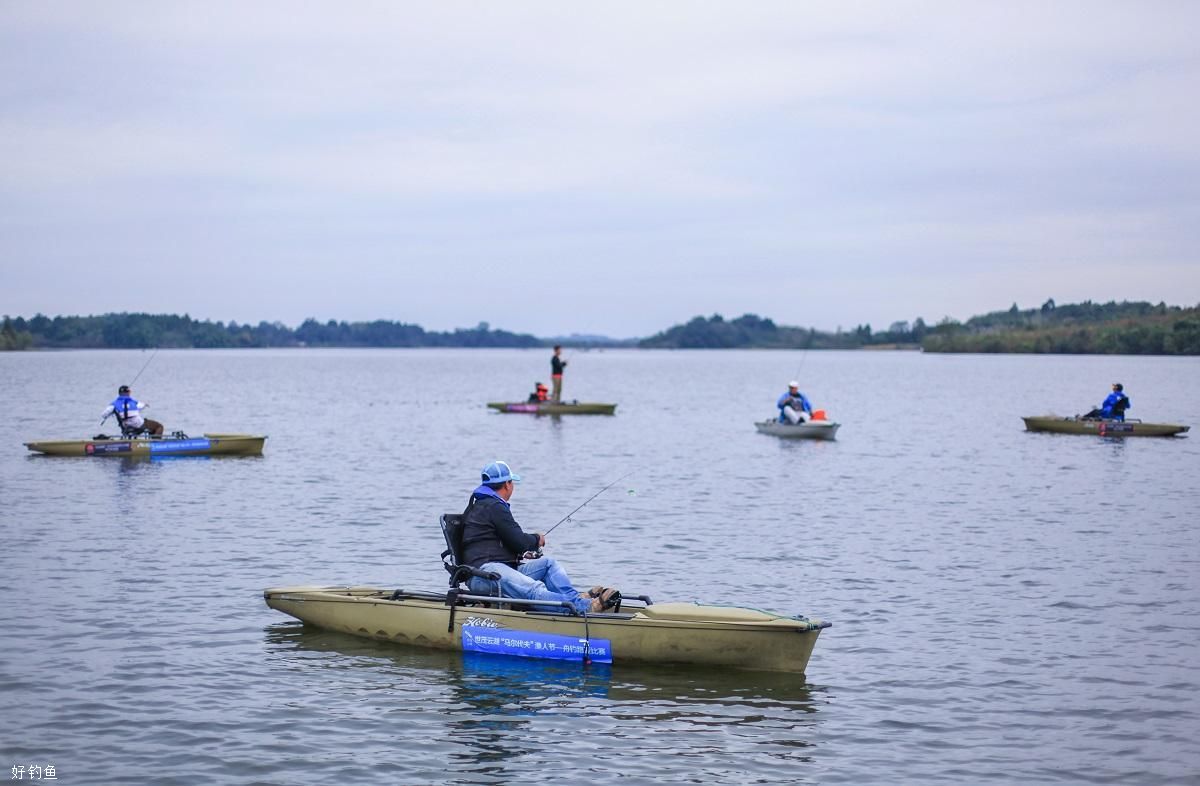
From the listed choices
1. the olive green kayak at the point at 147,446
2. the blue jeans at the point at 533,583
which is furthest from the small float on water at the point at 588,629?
the olive green kayak at the point at 147,446

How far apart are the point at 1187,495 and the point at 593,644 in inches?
845

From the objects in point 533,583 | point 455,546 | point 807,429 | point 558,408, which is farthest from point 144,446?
point 533,583

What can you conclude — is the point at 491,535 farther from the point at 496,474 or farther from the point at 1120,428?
the point at 1120,428

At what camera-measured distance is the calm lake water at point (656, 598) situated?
451 inches

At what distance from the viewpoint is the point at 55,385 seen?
332 ft

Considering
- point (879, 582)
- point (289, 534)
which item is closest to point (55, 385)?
point (289, 534)

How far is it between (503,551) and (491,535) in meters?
0.24

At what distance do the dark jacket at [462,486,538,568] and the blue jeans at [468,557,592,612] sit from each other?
145 millimetres

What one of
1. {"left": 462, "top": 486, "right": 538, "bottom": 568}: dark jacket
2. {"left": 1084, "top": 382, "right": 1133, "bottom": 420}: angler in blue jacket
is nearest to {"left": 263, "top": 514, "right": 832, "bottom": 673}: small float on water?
{"left": 462, "top": 486, "right": 538, "bottom": 568}: dark jacket

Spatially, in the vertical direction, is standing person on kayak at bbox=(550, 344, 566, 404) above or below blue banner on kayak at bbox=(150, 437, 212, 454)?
above

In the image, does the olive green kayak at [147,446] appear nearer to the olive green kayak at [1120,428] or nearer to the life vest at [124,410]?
the life vest at [124,410]

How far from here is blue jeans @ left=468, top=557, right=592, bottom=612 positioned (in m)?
14.2

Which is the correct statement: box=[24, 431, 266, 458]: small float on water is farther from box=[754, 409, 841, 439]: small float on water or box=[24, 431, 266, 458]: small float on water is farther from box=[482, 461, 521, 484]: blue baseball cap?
box=[482, 461, 521, 484]: blue baseball cap

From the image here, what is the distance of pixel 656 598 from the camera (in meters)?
17.8
